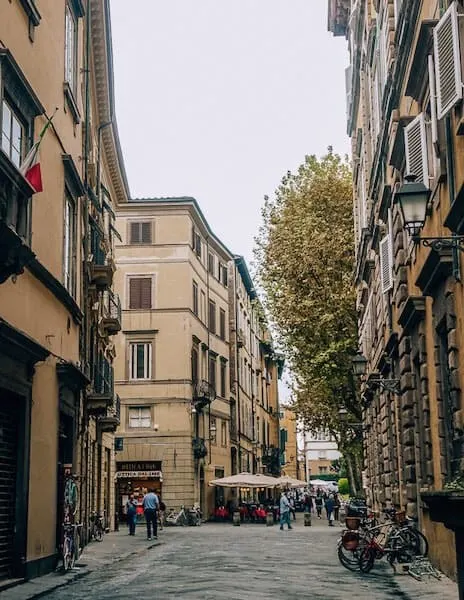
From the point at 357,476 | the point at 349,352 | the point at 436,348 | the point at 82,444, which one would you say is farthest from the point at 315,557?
the point at 357,476

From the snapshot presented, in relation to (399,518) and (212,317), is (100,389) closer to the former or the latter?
(399,518)

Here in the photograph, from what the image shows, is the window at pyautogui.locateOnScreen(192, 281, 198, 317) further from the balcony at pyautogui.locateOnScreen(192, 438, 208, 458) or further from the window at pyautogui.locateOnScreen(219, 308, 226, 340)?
the window at pyautogui.locateOnScreen(219, 308, 226, 340)

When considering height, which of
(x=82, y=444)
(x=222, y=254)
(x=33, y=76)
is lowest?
(x=82, y=444)

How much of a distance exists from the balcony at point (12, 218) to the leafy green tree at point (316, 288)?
26.5 m

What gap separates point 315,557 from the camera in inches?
864

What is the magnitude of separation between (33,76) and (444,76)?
7.46 meters

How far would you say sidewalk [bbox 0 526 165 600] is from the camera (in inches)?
563

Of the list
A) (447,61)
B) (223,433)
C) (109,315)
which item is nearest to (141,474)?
(223,433)

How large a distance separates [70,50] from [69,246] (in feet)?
14.1

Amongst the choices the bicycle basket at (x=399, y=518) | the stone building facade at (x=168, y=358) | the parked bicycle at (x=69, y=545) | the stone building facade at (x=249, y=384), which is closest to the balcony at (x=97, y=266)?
the parked bicycle at (x=69, y=545)

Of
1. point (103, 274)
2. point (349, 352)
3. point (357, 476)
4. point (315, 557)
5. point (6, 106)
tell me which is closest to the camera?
point (6, 106)

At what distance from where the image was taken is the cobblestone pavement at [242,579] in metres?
13.9

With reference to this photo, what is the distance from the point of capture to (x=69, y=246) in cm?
2097

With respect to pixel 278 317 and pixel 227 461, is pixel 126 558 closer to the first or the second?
pixel 278 317
